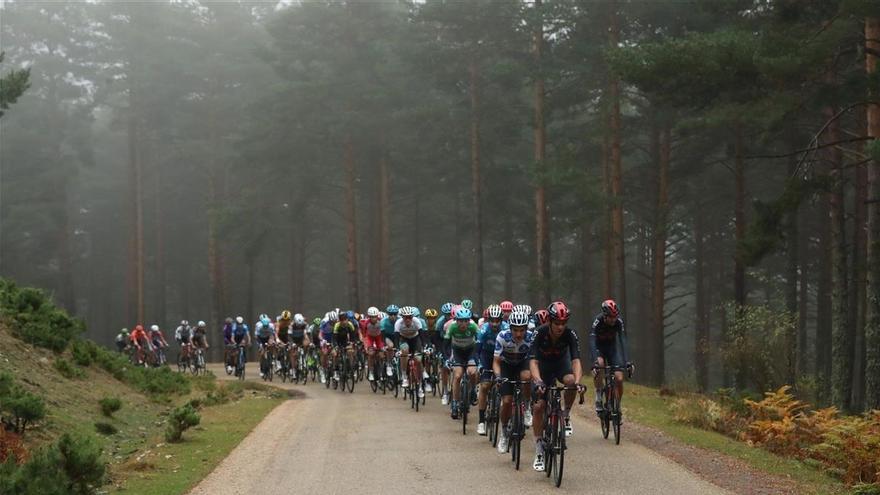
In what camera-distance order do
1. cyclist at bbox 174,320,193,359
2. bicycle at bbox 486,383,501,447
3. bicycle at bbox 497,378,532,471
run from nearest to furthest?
bicycle at bbox 497,378,532,471
bicycle at bbox 486,383,501,447
cyclist at bbox 174,320,193,359

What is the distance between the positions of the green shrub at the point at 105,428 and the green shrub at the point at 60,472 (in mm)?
5047

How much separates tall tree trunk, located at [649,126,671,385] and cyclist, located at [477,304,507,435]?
56.3 feet

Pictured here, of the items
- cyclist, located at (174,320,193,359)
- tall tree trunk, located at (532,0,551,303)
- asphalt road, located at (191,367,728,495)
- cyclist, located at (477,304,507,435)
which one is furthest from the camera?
cyclist, located at (174,320,193,359)

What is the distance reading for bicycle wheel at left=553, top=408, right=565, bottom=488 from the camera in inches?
448

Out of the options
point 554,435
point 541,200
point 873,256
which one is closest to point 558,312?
point 554,435

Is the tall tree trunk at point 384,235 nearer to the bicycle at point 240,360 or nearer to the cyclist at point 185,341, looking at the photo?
the cyclist at point 185,341

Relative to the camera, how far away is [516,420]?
1290cm

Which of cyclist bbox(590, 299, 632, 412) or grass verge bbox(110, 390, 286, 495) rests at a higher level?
cyclist bbox(590, 299, 632, 412)

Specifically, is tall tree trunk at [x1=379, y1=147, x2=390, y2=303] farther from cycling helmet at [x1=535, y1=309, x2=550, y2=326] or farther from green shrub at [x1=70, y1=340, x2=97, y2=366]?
cycling helmet at [x1=535, y1=309, x2=550, y2=326]

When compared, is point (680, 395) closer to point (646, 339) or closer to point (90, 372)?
point (90, 372)

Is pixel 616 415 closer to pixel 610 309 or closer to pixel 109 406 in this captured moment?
pixel 610 309

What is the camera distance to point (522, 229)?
48688 mm

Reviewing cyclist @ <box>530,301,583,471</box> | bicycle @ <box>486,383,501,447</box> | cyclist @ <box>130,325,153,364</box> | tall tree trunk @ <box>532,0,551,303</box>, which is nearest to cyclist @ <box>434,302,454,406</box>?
bicycle @ <box>486,383,501,447</box>

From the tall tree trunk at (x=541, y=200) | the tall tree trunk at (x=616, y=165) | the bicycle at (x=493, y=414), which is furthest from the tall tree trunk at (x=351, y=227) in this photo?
the bicycle at (x=493, y=414)
